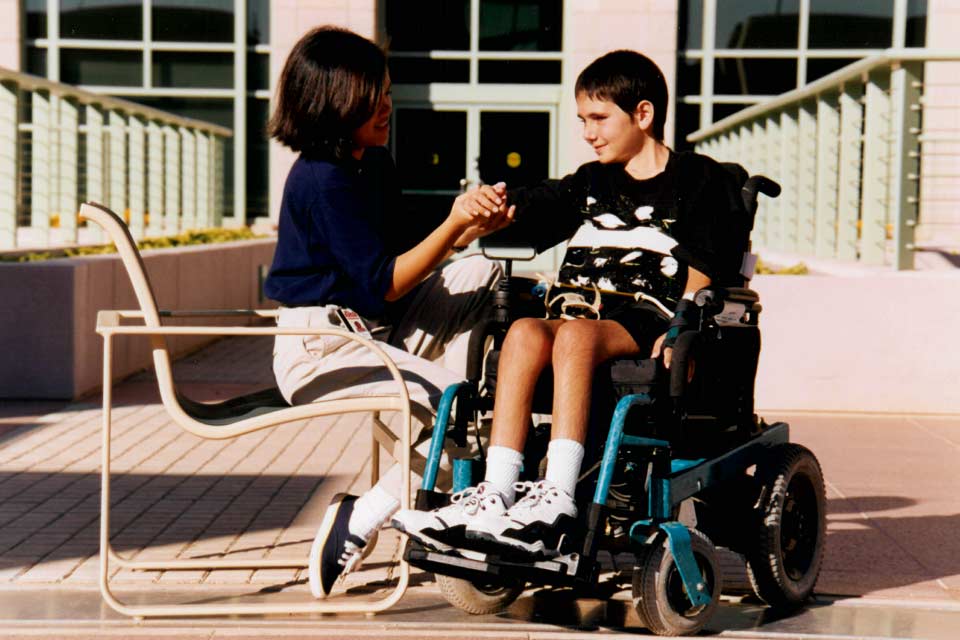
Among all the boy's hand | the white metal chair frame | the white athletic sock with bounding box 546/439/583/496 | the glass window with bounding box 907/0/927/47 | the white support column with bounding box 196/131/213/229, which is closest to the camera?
the white athletic sock with bounding box 546/439/583/496

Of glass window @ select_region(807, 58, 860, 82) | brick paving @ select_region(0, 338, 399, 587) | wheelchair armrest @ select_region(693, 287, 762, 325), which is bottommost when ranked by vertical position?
brick paving @ select_region(0, 338, 399, 587)

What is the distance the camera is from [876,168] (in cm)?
888

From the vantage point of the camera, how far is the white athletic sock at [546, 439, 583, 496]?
154 inches

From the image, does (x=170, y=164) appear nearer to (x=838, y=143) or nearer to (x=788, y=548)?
(x=838, y=143)

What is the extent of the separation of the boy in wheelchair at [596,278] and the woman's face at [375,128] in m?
0.47

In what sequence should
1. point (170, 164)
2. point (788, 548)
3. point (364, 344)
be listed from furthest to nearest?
1. point (170, 164)
2. point (788, 548)
3. point (364, 344)

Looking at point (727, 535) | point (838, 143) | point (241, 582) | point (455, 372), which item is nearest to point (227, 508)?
point (241, 582)

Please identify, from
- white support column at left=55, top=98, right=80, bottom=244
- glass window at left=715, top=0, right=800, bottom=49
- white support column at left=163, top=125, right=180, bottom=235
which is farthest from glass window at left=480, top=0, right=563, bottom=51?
white support column at left=55, top=98, right=80, bottom=244

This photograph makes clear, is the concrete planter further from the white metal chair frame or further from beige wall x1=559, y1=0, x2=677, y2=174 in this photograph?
beige wall x1=559, y1=0, x2=677, y2=174

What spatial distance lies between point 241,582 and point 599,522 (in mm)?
1337

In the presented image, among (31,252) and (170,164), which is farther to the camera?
(170,164)

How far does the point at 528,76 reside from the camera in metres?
18.6

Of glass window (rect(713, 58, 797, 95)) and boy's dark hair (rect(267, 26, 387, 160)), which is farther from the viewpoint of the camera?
glass window (rect(713, 58, 797, 95))

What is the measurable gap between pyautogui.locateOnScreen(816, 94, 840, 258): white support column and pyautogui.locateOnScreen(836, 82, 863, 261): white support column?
309mm
